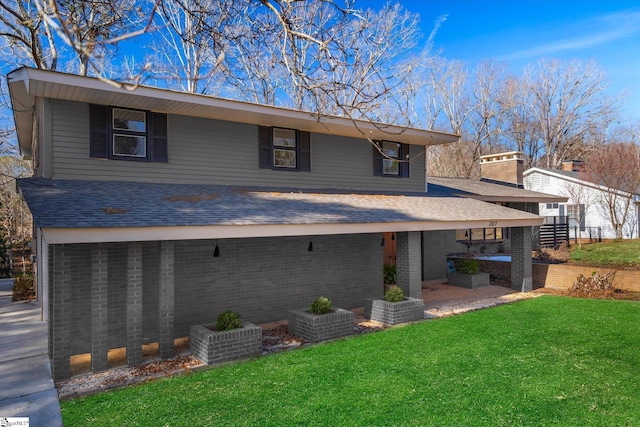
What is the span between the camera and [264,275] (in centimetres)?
1030

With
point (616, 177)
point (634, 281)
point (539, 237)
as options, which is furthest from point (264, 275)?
point (616, 177)

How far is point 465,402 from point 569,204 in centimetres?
2513

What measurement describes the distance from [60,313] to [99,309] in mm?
582

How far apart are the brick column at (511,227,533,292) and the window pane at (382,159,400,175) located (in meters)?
4.23

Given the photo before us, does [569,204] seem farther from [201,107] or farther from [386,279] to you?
[201,107]

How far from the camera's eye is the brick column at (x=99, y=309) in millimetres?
6863

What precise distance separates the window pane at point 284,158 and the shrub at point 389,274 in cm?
439

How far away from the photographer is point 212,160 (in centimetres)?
1048

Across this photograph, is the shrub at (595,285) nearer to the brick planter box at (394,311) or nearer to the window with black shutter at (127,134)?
the brick planter box at (394,311)

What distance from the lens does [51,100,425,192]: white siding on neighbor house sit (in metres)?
8.72

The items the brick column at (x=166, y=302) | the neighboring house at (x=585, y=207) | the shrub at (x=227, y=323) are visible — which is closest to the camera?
the brick column at (x=166, y=302)

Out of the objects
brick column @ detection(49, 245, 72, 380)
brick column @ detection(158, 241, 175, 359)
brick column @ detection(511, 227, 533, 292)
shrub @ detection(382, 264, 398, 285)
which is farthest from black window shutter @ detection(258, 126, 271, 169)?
brick column @ detection(511, 227, 533, 292)

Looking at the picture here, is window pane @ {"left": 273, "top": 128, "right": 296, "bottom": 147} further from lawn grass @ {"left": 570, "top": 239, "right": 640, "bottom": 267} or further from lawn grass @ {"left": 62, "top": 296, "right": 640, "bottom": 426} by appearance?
lawn grass @ {"left": 570, "top": 239, "right": 640, "bottom": 267}

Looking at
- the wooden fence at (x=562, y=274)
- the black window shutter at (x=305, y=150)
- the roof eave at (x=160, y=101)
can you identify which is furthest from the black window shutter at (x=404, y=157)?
the wooden fence at (x=562, y=274)
